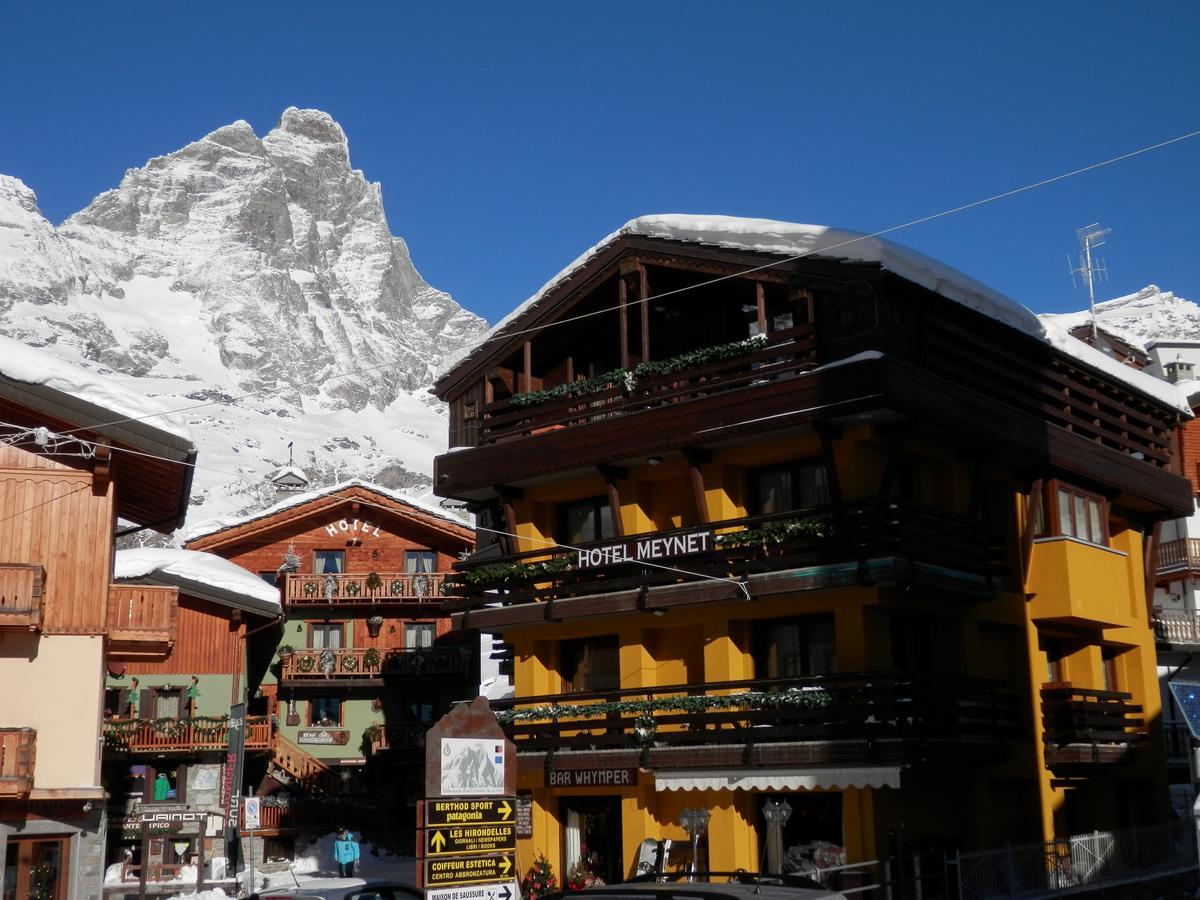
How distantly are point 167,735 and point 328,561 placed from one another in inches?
480

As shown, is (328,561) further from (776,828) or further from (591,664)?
(776,828)

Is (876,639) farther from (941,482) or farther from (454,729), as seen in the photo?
(454,729)

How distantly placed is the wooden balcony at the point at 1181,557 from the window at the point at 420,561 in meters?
23.9

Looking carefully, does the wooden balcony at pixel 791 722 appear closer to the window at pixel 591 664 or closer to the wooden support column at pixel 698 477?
the window at pixel 591 664

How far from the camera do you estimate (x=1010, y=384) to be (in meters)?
29.8

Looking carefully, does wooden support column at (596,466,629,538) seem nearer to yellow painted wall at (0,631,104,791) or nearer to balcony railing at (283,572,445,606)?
yellow painted wall at (0,631,104,791)

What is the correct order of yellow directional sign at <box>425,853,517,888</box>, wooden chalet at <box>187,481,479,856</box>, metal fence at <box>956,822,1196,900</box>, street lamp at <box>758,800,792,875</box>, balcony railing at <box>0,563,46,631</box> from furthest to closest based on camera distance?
wooden chalet at <box>187,481,479,856</box>
balcony railing at <box>0,563,46,631</box>
street lamp at <box>758,800,792,875</box>
metal fence at <box>956,822,1196,900</box>
yellow directional sign at <box>425,853,517,888</box>

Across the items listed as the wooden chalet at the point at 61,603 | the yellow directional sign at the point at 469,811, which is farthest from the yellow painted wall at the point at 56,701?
the yellow directional sign at the point at 469,811

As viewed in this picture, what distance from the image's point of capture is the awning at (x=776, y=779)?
957 inches

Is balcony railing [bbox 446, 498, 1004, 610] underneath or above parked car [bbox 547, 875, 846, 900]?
above

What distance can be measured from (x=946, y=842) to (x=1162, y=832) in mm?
5979

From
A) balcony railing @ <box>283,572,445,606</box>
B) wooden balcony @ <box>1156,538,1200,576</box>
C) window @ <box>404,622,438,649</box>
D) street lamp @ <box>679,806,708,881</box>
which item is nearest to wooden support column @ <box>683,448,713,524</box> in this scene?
street lamp @ <box>679,806,708,881</box>

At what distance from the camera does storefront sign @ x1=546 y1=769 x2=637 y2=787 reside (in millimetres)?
27922

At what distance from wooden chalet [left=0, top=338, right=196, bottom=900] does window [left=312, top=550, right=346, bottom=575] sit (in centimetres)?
2379
